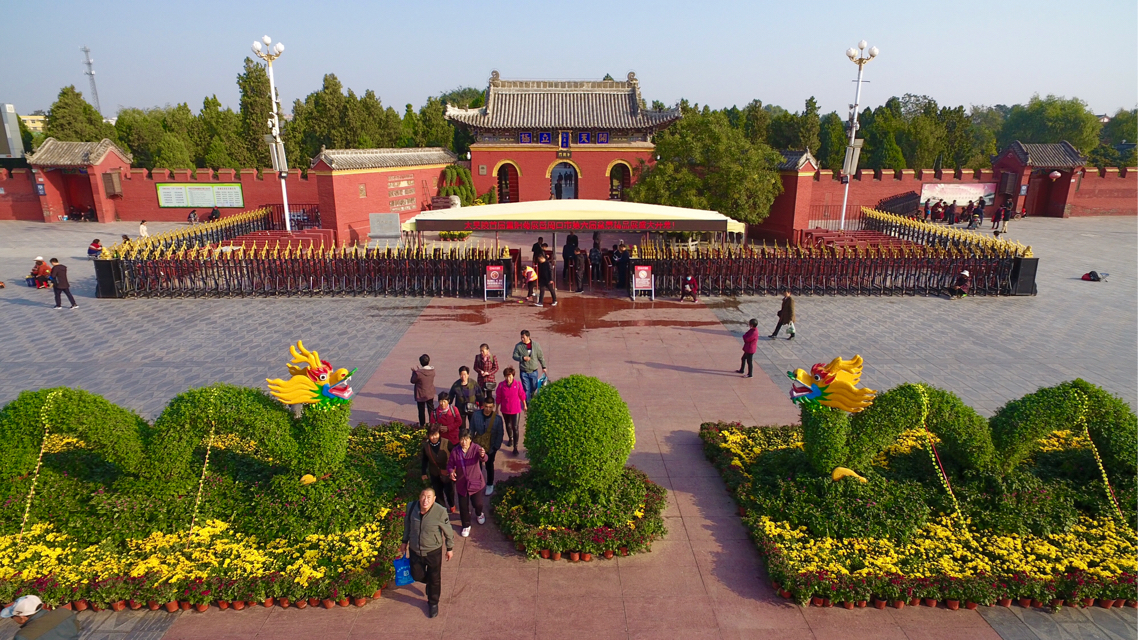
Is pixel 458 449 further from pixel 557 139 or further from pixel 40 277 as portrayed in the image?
pixel 557 139

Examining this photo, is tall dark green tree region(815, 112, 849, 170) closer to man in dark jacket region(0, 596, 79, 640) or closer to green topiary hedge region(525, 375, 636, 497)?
green topiary hedge region(525, 375, 636, 497)

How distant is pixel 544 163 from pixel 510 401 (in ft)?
78.5

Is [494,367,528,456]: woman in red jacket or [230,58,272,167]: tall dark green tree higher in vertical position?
[230,58,272,167]: tall dark green tree

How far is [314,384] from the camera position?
6.31 meters

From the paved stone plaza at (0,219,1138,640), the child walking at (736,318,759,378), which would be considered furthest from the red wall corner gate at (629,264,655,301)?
the child walking at (736,318,759,378)

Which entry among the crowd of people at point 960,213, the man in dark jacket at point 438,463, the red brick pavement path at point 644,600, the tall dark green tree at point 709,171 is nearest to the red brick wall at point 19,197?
the tall dark green tree at point 709,171

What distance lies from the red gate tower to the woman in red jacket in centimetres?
2257

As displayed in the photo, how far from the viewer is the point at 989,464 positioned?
6.42 m

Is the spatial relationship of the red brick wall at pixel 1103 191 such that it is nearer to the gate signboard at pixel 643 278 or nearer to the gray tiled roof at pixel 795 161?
the gray tiled roof at pixel 795 161

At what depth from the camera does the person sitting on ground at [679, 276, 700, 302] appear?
50.0 feet

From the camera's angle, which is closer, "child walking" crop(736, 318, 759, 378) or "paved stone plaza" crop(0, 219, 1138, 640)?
"paved stone plaza" crop(0, 219, 1138, 640)

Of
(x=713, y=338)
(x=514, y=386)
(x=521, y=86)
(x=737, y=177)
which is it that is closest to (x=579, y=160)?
(x=521, y=86)

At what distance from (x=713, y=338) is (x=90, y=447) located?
9.95m

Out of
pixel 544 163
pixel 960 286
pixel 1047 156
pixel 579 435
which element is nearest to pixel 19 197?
pixel 544 163
